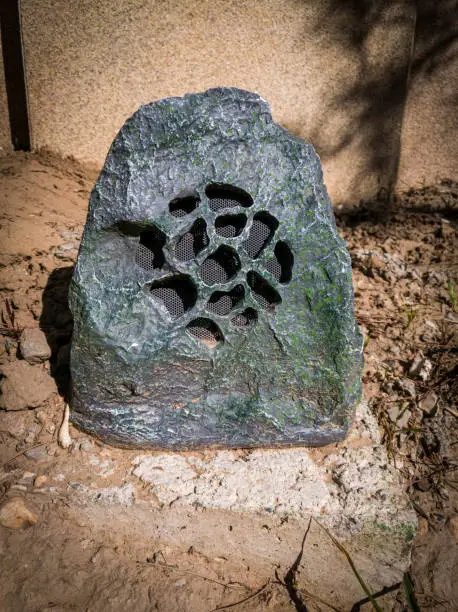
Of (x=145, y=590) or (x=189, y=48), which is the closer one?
(x=145, y=590)

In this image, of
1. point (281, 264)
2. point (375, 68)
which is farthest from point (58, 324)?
point (375, 68)

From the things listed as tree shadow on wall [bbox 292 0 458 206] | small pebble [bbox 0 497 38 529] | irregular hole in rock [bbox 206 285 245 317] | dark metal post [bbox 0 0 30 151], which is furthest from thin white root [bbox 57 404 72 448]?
tree shadow on wall [bbox 292 0 458 206]

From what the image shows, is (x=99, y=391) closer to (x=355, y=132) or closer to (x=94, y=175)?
(x=94, y=175)

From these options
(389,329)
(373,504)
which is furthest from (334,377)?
(389,329)

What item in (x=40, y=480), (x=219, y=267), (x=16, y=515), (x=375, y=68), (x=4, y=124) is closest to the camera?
(x=16, y=515)

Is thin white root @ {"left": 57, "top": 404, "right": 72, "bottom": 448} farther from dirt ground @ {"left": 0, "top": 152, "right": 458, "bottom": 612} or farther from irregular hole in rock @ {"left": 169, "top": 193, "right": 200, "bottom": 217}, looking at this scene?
irregular hole in rock @ {"left": 169, "top": 193, "right": 200, "bottom": 217}

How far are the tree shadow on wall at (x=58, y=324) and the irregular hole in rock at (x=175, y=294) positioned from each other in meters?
0.52

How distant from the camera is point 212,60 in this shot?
3.24 metres

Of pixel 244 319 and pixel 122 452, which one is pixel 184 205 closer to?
pixel 244 319

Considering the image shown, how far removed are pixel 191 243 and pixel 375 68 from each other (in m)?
2.30

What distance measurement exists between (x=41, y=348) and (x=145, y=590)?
0.99 meters

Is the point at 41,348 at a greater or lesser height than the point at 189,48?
lesser

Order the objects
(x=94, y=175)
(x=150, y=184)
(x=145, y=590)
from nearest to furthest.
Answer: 1. (x=145, y=590)
2. (x=150, y=184)
3. (x=94, y=175)

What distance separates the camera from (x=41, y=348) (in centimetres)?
215
